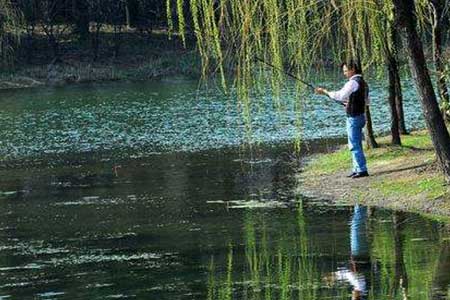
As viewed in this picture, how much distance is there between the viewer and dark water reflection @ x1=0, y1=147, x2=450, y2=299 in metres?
9.75

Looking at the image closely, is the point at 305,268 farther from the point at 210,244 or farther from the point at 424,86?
the point at 424,86

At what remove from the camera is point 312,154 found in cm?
2284

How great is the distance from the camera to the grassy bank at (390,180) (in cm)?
1403

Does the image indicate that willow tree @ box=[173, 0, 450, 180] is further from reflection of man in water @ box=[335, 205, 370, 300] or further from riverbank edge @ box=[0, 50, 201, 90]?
riverbank edge @ box=[0, 50, 201, 90]

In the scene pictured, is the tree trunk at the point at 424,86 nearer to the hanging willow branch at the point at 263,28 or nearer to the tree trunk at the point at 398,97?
the hanging willow branch at the point at 263,28

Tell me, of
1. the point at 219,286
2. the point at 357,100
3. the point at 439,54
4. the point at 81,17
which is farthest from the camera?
the point at 81,17

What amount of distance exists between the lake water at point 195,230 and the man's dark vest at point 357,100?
1.58 m

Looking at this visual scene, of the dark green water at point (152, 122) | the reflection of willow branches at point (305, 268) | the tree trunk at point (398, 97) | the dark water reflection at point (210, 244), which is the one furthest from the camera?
the dark green water at point (152, 122)

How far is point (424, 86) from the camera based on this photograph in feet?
42.7

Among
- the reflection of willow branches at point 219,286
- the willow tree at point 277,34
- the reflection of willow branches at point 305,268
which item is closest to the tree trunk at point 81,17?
the willow tree at point 277,34

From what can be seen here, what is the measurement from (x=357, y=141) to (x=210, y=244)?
4.98 meters

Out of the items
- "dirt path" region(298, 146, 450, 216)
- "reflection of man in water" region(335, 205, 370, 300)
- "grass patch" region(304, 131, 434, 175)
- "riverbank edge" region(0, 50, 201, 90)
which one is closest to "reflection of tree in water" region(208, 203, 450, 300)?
"reflection of man in water" region(335, 205, 370, 300)

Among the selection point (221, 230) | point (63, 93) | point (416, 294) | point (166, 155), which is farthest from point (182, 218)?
point (63, 93)

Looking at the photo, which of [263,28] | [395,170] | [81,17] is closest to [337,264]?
[263,28]
